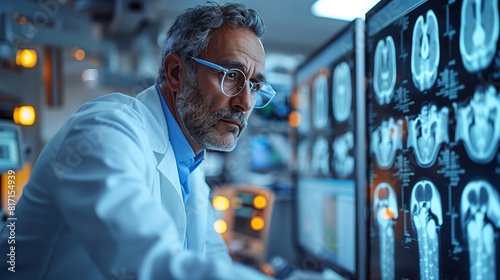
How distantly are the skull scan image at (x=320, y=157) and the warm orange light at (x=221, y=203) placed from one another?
69 cm

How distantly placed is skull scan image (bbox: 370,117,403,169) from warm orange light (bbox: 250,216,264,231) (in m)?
1.10

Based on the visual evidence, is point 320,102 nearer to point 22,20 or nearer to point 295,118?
point 295,118

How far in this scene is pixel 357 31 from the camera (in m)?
1.18

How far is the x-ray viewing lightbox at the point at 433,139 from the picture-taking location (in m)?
0.65

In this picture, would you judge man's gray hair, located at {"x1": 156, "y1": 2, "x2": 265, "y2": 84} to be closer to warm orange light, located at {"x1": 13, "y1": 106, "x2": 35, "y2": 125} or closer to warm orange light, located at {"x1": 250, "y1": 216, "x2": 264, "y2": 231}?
warm orange light, located at {"x1": 250, "y1": 216, "x2": 264, "y2": 231}

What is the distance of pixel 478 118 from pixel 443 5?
0.26 meters

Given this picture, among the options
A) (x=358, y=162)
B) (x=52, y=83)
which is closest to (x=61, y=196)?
(x=358, y=162)

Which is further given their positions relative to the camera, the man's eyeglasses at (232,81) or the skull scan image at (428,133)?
the man's eyeglasses at (232,81)

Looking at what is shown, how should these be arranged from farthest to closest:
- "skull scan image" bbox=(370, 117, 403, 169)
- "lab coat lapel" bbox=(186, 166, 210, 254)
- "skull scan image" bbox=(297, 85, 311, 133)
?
"skull scan image" bbox=(297, 85, 311, 133), "lab coat lapel" bbox=(186, 166, 210, 254), "skull scan image" bbox=(370, 117, 403, 169)

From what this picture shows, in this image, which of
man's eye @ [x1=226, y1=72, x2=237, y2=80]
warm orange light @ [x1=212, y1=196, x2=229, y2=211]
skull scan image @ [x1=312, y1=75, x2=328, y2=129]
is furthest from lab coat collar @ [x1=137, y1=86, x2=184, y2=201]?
warm orange light @ [x1=212, y1=196, x2=229, y2=211]

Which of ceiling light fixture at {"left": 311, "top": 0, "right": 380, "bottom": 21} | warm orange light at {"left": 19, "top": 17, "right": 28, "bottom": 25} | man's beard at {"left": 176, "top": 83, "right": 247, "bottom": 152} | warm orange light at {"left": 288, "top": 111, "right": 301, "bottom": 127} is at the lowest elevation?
man's beard at {"left": 176, "top": 83, "right": 247, "bottom": 152}

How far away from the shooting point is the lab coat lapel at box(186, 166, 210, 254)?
3.92 feet

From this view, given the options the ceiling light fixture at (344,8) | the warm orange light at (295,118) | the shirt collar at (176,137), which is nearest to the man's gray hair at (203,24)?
the shirt collar at (176,137)

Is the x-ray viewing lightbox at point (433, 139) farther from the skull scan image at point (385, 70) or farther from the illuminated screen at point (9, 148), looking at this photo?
the illuminated screen at point (9, 148)
